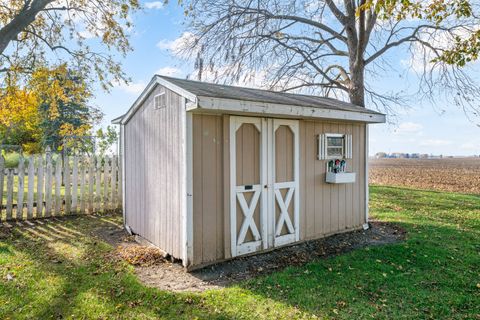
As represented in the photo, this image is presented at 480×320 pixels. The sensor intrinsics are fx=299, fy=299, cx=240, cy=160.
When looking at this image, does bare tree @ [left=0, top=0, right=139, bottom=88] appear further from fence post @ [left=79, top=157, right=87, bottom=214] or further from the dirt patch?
the dirt patch

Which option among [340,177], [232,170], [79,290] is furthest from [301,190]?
[79,290]

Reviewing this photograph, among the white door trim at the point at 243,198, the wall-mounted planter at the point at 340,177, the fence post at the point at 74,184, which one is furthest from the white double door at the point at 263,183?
the fence post at the point at 74,184

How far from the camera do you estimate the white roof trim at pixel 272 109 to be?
12.4 ft

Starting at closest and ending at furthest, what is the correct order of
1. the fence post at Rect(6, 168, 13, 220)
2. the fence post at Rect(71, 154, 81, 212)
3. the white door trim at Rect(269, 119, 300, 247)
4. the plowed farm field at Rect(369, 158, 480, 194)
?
the white door trim at Rect(269, 119, 300, 247), the fence post at Rect(6, 168, 13, 220), the fence post at Rect(71, 154, 81, 212), the plowed farm field at Rect(369, 158, 480, 194)

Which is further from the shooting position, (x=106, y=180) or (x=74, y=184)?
(x=106, y=180)

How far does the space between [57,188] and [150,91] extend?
3.75 meters

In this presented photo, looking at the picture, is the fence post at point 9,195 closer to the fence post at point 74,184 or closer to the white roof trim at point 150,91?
the fence post at point 74,184

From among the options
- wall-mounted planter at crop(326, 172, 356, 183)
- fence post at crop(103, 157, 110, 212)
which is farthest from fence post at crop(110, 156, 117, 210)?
wall-mounted planter at crop(326, 172, 356, 183)

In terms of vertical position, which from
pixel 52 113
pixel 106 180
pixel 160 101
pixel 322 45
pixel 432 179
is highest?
pixel 322 45

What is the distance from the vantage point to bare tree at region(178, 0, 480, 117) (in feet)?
30.4

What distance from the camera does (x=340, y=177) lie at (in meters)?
5.44

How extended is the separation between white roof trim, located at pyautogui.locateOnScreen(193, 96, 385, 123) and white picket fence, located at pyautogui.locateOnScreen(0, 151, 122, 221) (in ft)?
14.9

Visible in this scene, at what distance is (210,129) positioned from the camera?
13.7 ft

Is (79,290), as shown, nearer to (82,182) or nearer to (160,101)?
(160,101)
